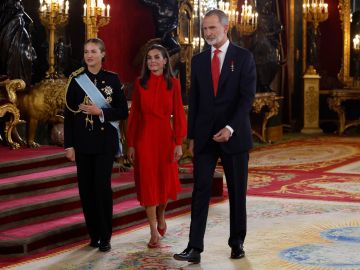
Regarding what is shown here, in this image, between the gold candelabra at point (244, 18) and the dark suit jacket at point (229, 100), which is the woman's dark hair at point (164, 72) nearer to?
the dark suit jacket at point (229, 100)

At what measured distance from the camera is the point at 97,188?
5410 millimetres

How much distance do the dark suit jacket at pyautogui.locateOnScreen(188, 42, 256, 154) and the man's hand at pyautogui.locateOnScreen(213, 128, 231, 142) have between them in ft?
0.28

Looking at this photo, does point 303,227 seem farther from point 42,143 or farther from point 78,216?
point 42,143

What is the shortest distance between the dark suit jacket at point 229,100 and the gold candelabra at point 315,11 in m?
10.8

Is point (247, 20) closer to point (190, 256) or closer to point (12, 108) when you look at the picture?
point (12, 108)

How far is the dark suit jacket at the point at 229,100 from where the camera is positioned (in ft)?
16.2

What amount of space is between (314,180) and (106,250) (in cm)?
417

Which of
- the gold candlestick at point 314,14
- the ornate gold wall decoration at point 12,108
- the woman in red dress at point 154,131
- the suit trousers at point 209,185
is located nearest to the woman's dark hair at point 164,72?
the woman in red dress at point 154,131

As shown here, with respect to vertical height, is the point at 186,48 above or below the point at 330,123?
above

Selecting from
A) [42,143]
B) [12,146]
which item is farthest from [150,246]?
[42,143]

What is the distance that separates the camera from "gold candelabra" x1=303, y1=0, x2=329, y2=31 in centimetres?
1534

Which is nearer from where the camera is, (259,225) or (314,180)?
(259,225)

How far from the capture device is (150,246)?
557cm

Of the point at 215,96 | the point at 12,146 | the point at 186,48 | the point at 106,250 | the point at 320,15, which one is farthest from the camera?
the point at 320,15
